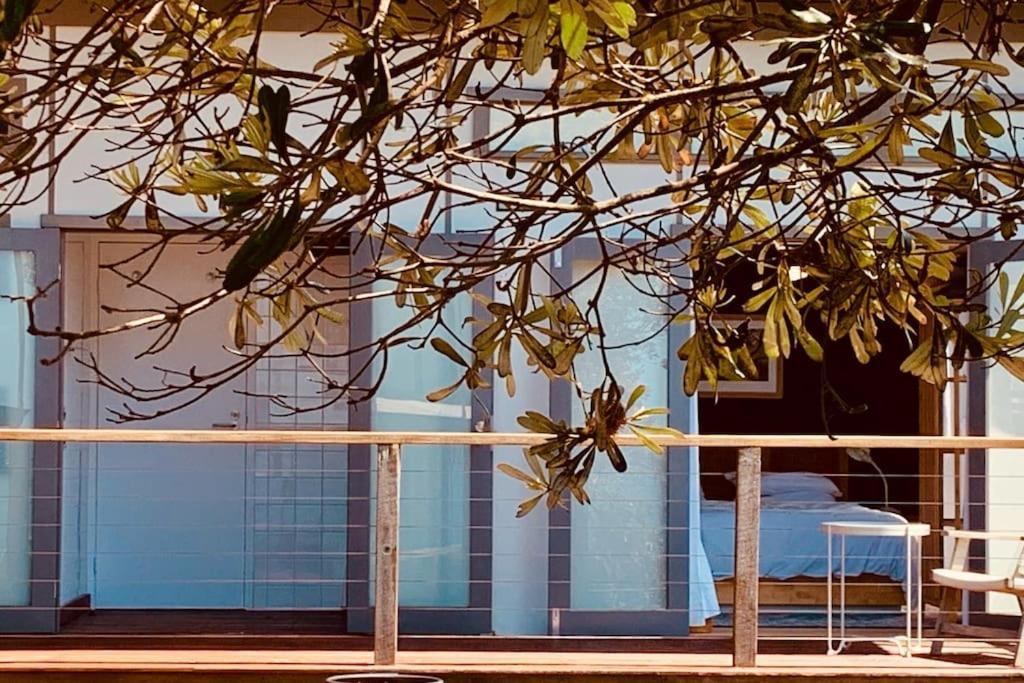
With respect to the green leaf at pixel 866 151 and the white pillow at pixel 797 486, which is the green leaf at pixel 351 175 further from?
the white pillow at pixel 797 486

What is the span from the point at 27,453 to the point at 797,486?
4251mm

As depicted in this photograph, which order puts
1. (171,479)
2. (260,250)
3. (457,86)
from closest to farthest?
(260,250)
(457,86)
(171,479)

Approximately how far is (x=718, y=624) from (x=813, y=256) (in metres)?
5.42

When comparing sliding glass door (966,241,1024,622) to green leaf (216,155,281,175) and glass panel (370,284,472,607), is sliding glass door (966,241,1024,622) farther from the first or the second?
green leaf (216,155,281,175)

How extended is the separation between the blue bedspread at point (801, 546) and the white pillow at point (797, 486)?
2.99 feet

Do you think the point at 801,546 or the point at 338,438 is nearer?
the point at 338,438

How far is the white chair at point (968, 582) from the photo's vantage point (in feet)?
18.8

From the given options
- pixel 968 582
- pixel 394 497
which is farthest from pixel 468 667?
pixel 968 582

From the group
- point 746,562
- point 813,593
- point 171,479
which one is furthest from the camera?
point 171,479

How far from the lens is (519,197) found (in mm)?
1509

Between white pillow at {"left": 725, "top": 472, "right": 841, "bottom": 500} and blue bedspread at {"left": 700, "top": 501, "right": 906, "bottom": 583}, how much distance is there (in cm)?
91

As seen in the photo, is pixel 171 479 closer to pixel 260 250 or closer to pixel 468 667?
pixel 468 667

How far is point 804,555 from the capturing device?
7.40 meters

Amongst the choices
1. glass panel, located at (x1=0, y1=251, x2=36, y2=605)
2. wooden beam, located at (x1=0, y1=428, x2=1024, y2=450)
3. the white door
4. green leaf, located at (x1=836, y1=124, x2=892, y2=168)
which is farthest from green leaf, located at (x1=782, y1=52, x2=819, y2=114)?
the white door
